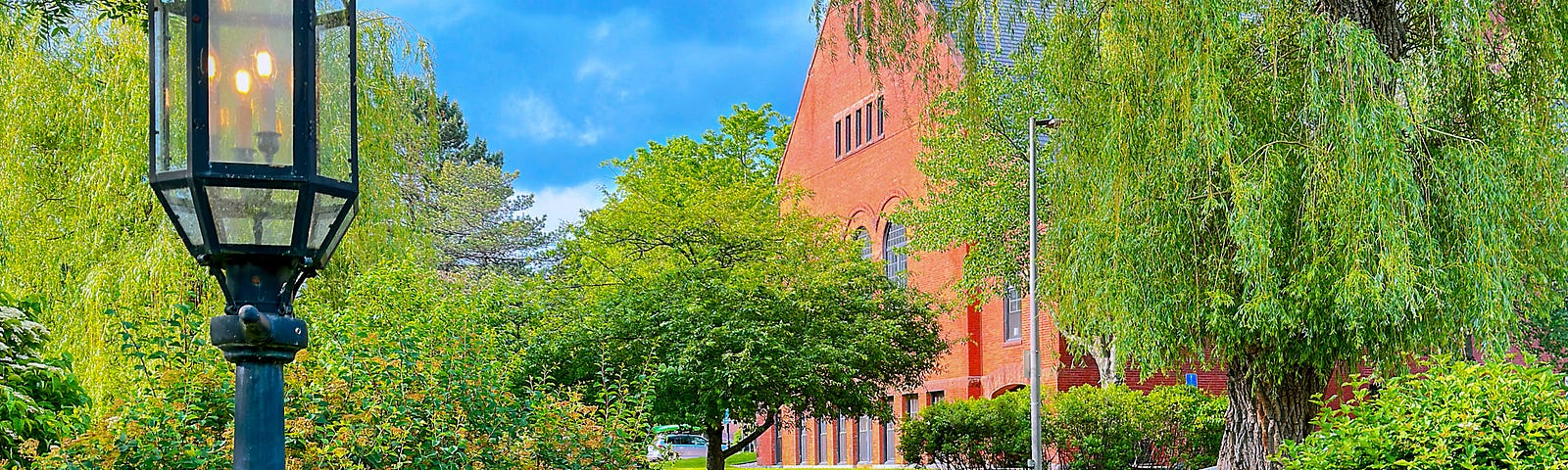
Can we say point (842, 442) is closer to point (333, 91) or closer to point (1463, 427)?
point (1463, 427)

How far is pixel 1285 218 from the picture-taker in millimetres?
13102

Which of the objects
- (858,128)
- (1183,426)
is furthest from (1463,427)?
(858,128)

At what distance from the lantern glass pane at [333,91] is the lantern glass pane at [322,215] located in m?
0.07

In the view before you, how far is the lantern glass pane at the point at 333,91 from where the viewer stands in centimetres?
421

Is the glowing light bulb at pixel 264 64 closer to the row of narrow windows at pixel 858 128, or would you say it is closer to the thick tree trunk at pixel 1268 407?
the thick tree trunk at pixel 1268 407

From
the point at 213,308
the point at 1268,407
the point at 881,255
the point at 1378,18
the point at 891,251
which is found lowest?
the point at 1268,407

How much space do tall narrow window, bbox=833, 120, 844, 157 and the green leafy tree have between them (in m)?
14.2

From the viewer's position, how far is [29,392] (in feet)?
25.1

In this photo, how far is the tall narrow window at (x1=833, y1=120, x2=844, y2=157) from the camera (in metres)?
45.5

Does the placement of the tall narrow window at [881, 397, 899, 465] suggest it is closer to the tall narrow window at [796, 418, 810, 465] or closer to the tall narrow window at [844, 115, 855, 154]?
the tall narrow window at [796, 418, 810, 465]

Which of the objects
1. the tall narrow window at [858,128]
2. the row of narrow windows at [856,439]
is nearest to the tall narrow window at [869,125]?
the tall narrow window at [858,128]

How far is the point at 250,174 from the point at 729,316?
22005 mm

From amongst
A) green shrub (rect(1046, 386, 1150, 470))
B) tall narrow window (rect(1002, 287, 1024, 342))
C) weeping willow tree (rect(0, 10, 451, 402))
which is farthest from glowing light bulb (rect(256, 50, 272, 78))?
tall narrow window (rect(1002, 287, 1024, 342))

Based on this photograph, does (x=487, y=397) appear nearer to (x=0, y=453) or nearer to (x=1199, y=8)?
(x=0, y=453)
